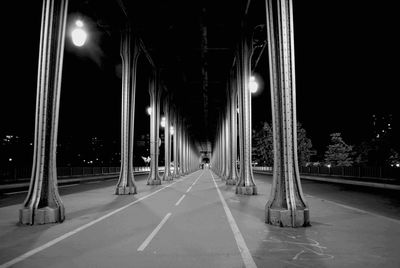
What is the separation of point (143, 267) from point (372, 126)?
60595mm

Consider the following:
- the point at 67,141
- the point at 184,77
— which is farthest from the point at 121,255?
the point at 67,141

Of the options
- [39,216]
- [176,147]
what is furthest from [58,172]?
[39,216]

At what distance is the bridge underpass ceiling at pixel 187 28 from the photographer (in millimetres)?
17594

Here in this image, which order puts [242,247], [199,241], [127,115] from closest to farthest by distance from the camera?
[242,247], [199,241], [127,115]

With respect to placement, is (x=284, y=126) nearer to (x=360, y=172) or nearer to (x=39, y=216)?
(x=39, y=216)

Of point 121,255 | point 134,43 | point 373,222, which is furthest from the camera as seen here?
point 134,43

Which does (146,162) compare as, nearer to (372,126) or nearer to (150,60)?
(372,126)

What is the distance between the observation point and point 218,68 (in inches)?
1116

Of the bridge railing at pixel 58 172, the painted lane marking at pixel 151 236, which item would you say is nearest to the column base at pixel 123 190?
the painted lane marking at pixel 151 236

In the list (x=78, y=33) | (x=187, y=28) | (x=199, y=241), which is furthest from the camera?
(x=187, y=28)

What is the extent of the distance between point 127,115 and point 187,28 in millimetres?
7119

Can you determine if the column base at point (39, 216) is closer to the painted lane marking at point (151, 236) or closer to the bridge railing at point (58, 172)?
the painted lane marking at point (151, 236)

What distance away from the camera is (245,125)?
18188mm

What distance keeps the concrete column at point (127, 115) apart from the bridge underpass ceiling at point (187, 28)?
1.26m
